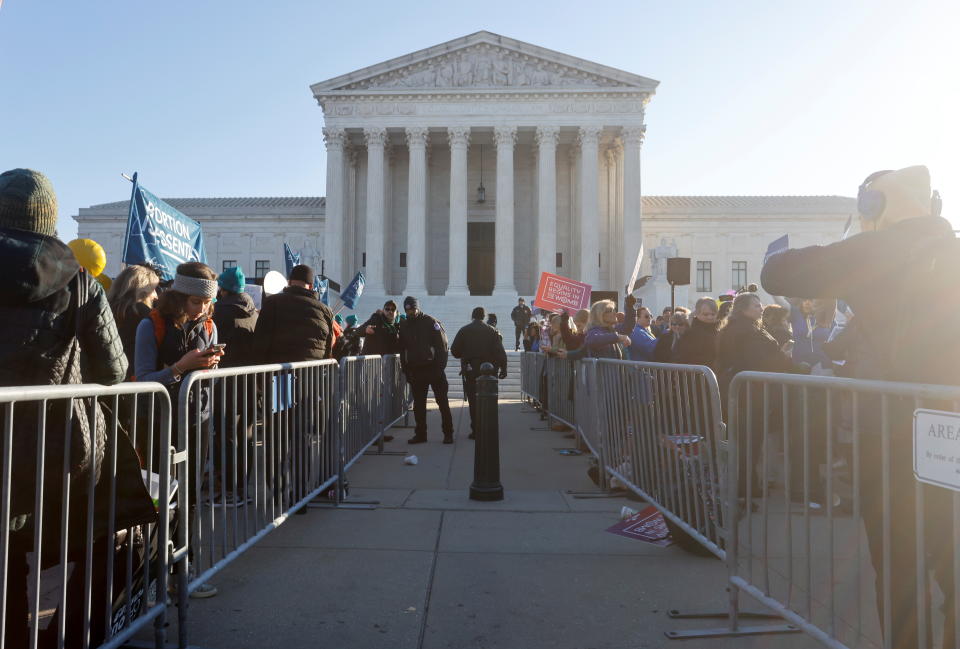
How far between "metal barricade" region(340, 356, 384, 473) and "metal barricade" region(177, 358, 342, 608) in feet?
1.18

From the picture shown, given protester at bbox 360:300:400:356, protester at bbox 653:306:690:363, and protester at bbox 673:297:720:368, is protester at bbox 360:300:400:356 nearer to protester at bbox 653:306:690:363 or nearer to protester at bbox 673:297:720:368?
protester at bbox 653:306:690:363

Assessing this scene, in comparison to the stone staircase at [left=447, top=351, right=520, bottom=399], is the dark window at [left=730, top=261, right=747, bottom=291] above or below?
above

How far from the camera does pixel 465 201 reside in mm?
36781

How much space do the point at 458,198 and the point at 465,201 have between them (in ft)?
1.37

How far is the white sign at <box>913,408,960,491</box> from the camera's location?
193cm

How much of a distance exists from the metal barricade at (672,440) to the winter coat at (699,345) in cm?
100

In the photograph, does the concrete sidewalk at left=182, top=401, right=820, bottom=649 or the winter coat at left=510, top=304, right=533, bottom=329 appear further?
the winter coat at left=510, top=304, right=533, bottom=329

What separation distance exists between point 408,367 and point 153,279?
195 inches

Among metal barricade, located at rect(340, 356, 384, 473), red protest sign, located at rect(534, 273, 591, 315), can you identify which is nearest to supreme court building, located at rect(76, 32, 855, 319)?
red protest sign, located at rect(534, 273, 591, 315)

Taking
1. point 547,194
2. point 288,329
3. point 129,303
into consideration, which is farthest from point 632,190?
point 129,303

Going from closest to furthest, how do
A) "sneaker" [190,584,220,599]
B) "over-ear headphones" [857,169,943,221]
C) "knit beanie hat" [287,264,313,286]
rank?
"over-ear headphones" [857,169,943,221], "sneaker" [190,584,220,599], "knit beanie hat" [287,264,313,286]

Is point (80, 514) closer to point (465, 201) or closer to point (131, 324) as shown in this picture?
point (131, 324)

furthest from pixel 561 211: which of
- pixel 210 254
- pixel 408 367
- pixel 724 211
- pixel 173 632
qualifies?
pixel 173 632

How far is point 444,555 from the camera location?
434 cm
